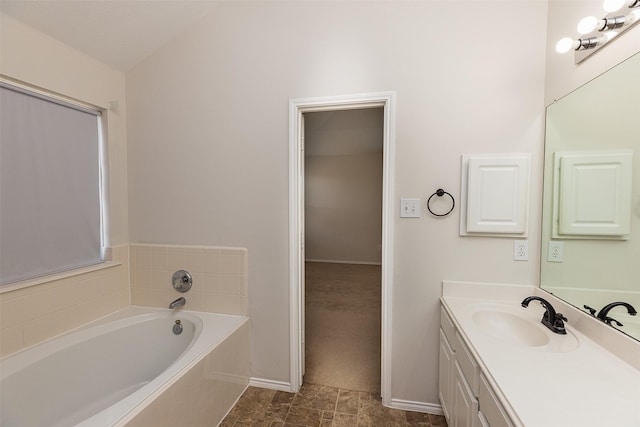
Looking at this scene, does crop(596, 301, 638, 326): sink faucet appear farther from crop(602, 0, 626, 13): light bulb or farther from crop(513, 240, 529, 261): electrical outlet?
crop(602, 0, 626, 13): light bulb

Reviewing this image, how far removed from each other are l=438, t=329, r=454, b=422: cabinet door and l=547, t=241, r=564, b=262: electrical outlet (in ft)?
2.49

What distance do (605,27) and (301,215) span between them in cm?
175

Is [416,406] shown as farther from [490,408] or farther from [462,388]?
[490,408]

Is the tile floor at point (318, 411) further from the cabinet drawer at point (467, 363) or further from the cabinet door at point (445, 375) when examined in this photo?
the cabinet drawer at point (467, 363)

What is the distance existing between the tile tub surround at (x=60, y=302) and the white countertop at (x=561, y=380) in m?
2.39

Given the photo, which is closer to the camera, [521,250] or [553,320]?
[553,320]

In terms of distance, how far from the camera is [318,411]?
1.67 m

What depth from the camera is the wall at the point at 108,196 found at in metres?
1.43

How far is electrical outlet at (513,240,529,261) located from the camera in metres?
1.55

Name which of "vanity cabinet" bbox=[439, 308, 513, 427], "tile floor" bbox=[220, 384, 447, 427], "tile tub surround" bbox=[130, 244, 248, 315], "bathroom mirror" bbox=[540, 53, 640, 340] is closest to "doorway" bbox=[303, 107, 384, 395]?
"tile floor" bbox=[220, 384, 447, 427]

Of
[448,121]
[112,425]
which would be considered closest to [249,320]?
[112,425]

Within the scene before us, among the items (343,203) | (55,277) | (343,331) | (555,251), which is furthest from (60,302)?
(343,203)

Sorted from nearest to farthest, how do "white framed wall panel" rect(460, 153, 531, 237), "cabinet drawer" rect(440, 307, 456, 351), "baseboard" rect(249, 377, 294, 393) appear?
"cabinet drawer" rect(440, 307, 456, 351) → "white framed wall panel" rect(460, 153, 531, 237) → "baseboard" rect(249, 377, 294, 393)

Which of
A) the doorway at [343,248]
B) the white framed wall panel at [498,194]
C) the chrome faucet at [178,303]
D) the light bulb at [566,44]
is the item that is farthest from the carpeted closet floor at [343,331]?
the light bulb at [566,44]
